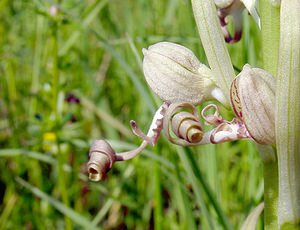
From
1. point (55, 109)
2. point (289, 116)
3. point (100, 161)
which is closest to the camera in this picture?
point (289, 116)

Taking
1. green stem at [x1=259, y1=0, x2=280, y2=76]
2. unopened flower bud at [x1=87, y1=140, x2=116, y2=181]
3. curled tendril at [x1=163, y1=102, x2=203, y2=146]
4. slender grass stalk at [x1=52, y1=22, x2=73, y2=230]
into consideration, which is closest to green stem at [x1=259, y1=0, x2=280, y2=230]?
green stem at [x1=259, y1=0, x2=280, y2=76]

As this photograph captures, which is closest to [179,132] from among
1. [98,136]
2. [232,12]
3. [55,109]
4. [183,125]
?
[183,125]

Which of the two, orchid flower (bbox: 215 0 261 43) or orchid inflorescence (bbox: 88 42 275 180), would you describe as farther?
orchid flower (bbox: 215 0 261 43)

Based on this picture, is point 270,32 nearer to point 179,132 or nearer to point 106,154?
point 179,132

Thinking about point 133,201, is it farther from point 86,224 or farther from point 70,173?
point 86,224

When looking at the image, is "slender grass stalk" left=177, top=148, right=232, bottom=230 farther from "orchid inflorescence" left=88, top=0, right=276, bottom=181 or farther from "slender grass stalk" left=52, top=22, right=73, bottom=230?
"slender grass stalk" left=52, top=22, right=73, bottom=230

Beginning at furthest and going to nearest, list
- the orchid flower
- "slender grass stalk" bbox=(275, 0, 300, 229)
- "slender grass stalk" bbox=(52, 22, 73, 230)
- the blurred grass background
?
"slender grass stalk" bbox=(52, 22, 73, 230)
the blurred grass background
the orchid flower
"slender grass stalk" bbox=(275, 0, 300, 229)

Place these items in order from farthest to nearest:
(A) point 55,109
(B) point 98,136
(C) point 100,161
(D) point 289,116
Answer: (B) point 98,136
(A) point 55,109
(C) point 100,161
(D) point 289,116
